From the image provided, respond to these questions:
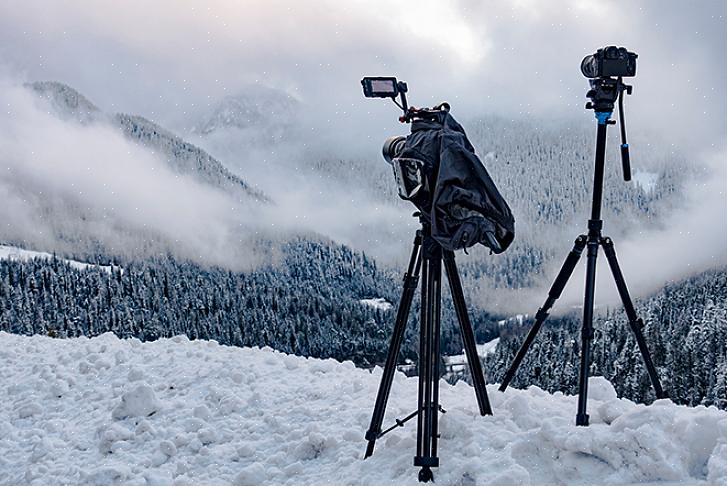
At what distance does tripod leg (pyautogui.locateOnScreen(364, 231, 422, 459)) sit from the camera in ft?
17.7

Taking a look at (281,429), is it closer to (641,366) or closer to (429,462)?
(429,462)

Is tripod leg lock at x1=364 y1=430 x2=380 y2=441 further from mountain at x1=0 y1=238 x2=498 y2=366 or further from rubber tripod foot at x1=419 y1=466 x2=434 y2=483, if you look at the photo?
mountain at x1=0 y1=238 x2=498 y2=366

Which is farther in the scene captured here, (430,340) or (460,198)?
(430,340)

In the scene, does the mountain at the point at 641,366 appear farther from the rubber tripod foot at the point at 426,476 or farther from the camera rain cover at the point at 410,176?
the camera rain cover at the point at 410,176

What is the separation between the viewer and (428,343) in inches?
201

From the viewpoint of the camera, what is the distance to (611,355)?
248 ft

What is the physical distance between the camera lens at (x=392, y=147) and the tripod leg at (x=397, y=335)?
80 centimetres

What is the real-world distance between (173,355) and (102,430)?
2240mm

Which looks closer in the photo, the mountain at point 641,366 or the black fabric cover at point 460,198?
the black fabric cover at point 460,198

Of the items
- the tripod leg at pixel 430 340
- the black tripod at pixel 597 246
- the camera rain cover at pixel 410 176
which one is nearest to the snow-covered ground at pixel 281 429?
the tripod leg at pixel 430 340

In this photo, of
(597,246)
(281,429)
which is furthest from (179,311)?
(597,246)

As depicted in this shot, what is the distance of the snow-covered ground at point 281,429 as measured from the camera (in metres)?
4.41

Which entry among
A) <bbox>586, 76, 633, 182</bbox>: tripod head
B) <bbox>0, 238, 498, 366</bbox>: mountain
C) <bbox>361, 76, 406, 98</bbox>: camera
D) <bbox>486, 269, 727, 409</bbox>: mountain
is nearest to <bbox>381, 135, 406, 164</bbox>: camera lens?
<bbox>361, 76, 406, 98</bbox>: camera

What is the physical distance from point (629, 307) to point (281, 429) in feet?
12.2
